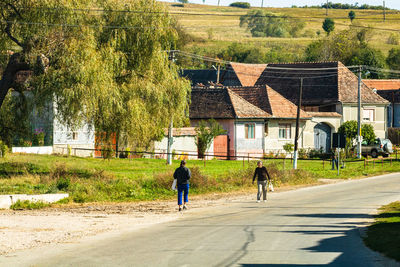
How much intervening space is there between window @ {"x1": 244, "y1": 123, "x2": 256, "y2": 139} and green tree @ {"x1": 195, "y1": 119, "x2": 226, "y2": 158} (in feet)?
12.0

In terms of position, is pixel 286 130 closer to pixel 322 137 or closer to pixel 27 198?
pixel 322 137

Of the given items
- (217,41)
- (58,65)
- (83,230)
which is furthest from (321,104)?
(217,41)

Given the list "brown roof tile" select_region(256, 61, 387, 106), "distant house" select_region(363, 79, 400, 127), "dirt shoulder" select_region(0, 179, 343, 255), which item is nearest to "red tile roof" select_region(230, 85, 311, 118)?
"brown roof tile" select_region(256, 61, 387, 106)

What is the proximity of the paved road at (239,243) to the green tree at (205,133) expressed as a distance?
27.4 metres

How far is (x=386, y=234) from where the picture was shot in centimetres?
1639

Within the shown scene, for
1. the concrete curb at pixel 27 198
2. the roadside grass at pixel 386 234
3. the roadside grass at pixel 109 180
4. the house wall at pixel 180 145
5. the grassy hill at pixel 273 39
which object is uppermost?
the grassy hill at pixel 273 39

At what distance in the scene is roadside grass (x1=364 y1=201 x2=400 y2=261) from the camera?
1436 centimetres

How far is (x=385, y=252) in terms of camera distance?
14227 millimetres

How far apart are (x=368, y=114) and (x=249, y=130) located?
16209mm

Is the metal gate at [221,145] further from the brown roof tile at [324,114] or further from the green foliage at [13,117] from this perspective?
the green foliage at [13,117]

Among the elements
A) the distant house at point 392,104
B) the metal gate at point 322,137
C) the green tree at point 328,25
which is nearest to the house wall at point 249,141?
the metal gate at point 322,137

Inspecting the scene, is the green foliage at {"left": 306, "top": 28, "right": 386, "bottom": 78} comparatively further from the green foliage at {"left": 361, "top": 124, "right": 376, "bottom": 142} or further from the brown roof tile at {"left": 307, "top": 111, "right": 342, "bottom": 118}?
the green foliage at {"left": 361, "top": 124, "right": 376, "bottom": 142}

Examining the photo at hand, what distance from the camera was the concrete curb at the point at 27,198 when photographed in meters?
23.4

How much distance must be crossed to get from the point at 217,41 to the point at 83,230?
142303 mm
